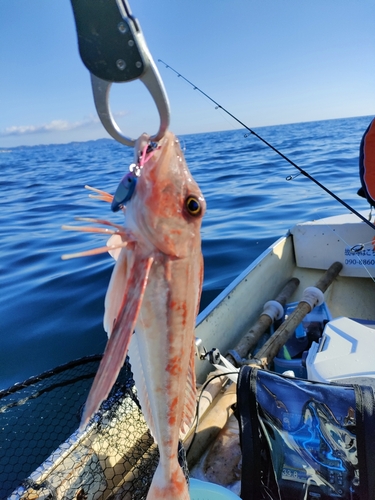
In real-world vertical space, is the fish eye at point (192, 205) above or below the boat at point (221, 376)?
above

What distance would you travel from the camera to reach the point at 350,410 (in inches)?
82.3

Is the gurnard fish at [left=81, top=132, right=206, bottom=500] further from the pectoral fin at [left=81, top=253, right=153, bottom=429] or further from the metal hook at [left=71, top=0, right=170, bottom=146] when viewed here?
the metal hook at [left=71, top=0, right=170, bottom=146]

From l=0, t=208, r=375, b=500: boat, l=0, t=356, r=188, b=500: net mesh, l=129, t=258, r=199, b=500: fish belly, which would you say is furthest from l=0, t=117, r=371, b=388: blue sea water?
l=0, t=208, r=375, b=500: boat

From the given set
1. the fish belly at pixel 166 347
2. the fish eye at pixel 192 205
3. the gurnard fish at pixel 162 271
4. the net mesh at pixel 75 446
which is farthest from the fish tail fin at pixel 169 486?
the fish eye at pixel 192 205

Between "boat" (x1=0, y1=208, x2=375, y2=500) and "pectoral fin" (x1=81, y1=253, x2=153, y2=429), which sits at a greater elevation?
"pectoral fin" (x1=81, y1=253, x2=153, y2=429)

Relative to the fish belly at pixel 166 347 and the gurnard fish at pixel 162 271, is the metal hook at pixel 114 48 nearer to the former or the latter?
the gurnard fish at pixel 162 271

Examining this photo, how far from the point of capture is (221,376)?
345 cm

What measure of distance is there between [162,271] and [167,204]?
227mm

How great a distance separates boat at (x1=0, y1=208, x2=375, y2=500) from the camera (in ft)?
7.89

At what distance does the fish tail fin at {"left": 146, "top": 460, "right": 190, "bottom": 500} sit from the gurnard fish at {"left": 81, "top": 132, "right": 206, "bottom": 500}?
0.29 m

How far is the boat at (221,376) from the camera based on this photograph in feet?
7.89

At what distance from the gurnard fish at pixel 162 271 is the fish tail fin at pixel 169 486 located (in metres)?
0.29

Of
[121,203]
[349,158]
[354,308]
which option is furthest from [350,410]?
[349,158]

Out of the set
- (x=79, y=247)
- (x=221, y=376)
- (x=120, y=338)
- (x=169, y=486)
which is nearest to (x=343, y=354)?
(x=221, y=376)
